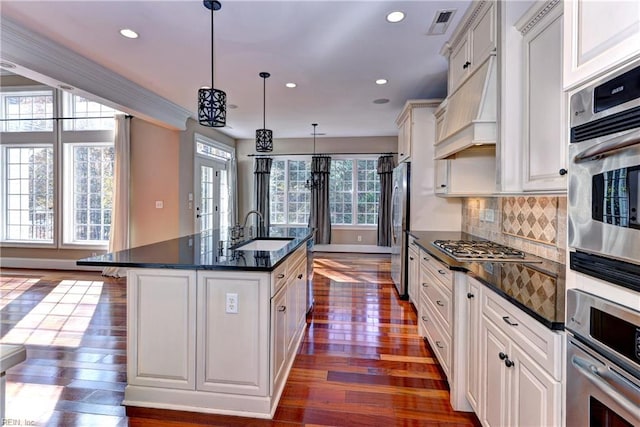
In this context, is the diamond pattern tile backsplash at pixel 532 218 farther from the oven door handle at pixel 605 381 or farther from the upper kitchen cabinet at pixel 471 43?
the oven door handle at pixel 605 381

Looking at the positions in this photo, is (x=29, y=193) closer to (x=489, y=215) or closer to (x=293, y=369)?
(x=293, y=369)

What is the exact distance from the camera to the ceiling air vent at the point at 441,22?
8.07 feet

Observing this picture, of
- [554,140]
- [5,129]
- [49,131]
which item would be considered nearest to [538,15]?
[554,140]

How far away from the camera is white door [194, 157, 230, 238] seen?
5.78 metres

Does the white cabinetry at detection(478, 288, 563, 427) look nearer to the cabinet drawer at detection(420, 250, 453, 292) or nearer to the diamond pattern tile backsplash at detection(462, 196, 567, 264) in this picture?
the cabinet drawer at detection(420, 250, 453, 292)

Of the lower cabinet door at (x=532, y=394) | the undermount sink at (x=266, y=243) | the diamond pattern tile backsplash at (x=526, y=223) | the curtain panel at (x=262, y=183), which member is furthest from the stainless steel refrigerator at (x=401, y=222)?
the curtain panel at (x=262, y=183)

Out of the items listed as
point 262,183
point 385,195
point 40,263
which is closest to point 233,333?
point 40,263

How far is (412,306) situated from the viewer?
3848 millimetres

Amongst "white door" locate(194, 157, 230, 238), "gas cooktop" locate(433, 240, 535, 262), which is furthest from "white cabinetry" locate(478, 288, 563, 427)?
"white door" locate(194, 157, 230, 238)

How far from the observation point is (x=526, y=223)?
92.7 inches

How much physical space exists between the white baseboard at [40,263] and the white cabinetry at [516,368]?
6029mm

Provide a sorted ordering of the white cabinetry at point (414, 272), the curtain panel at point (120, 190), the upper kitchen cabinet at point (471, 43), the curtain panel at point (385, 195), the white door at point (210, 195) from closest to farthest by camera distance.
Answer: the upper kitchen cabinet at point (471, 43) → the white cabinetry at point (414, 272) → the curtain panel at point (120, 190) → the white door at point (210, 195) → the curtain panel at point (385, 195)

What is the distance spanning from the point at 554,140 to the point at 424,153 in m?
2.33

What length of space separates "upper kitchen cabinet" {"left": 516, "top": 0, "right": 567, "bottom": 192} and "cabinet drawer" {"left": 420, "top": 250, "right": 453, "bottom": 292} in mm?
699
